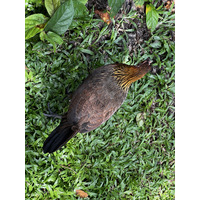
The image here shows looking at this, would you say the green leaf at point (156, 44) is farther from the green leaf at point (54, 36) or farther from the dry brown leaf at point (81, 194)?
the dry brown leaf at point (81, 194)

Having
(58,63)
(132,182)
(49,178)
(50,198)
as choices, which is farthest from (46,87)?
(132,182)

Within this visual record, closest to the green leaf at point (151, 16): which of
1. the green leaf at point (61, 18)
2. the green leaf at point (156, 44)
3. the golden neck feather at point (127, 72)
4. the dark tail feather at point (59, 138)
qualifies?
the green leaf at point (156, 44)

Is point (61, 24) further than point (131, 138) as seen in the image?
No

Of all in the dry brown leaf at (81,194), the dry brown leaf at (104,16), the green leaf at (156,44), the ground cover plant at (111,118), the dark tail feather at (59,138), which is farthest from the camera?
the green leaf at (156,44)

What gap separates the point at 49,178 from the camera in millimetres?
2703

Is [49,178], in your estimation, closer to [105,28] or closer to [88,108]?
[88,108]

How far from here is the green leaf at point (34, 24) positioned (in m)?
2.40

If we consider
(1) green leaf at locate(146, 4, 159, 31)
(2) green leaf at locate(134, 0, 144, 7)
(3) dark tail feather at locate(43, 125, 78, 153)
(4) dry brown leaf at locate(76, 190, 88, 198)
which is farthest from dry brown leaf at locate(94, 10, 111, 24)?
(4) dry brown leaf at locate(76, 190, 88, 198)

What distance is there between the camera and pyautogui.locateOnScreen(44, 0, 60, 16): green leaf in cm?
245

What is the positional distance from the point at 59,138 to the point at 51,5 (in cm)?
139

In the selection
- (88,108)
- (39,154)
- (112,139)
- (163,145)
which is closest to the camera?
(88,108)

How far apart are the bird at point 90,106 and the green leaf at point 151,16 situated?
1.17m

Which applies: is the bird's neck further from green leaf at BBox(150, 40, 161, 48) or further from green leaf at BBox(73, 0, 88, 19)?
green leaf at BBox(150, 40, 161, 48)

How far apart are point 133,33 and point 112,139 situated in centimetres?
149
